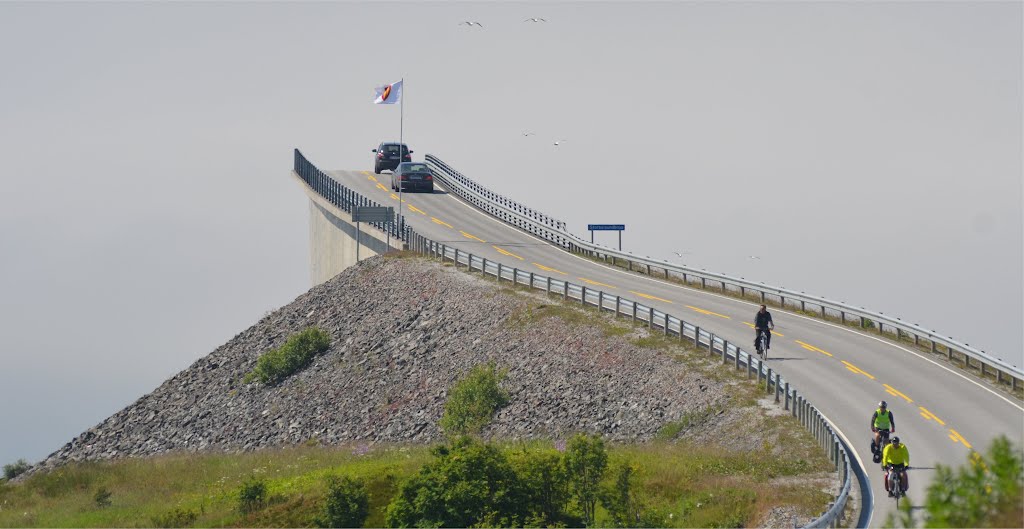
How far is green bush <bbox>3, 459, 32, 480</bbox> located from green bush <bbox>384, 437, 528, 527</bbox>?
29973 mm

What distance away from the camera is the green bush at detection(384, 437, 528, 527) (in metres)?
26.0

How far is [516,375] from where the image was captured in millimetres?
47062

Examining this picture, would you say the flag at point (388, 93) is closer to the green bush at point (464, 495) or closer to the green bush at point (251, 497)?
the green bush at point (251, 497)

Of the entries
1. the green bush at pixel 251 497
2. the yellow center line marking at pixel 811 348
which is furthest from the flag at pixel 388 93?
the green bush at pixel 251 497

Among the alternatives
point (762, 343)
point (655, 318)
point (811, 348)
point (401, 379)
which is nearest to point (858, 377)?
point (762, 343)

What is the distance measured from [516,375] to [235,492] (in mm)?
13984

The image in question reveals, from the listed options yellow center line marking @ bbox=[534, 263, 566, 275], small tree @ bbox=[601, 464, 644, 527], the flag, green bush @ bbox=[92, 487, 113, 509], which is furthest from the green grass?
the flag

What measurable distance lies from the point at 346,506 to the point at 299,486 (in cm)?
527

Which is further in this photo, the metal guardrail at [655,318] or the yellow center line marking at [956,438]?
the yellow center line marking at [956,438]

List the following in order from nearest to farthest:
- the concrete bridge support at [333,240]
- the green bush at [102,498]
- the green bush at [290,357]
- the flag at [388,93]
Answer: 1. the green bush at [102,498]
2. the green bush at [290,357]
3. the flag at [388,93]
4. the concrete bridge support at [333,240]

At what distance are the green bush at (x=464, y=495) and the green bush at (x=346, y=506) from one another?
102 inches

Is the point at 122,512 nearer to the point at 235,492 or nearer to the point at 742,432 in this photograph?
the point at 235,492

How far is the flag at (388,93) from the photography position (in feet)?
224

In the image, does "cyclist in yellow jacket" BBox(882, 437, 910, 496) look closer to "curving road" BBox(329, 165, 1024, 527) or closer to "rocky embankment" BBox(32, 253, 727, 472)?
"curving road" BBox(329, 165, 1024, 527)
